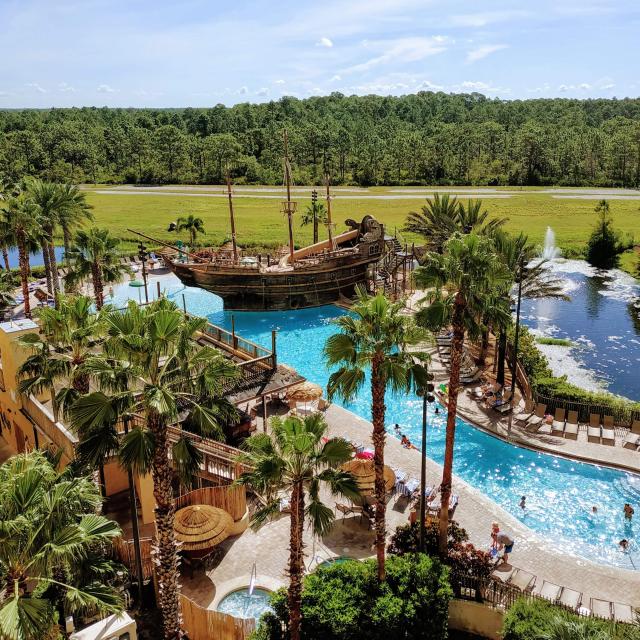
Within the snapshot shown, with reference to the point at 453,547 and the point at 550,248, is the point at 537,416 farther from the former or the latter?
the point at 550,248

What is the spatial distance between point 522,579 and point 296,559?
8.74 m

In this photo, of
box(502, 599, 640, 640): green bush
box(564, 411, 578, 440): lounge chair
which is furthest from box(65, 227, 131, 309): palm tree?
box(502, 599, 640, 640): green bush

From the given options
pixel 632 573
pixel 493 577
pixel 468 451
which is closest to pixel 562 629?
pixel 493 577

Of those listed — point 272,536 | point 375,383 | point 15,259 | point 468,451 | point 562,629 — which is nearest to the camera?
point 562,629

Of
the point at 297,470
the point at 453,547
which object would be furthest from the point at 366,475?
the point at 297,470

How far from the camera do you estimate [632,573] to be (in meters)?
21.0

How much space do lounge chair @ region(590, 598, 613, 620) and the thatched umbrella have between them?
11476 millimetres

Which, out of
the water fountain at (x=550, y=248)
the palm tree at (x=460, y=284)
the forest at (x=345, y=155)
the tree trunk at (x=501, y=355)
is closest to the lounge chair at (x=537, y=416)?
the tree trunk at (x=501, y=355)

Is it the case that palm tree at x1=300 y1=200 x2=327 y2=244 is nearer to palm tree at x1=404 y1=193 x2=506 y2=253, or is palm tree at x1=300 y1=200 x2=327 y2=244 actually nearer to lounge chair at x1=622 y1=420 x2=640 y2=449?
palm tree at x1=404 y1=193 x2=506 y2=253

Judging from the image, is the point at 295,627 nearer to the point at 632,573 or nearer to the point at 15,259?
the point at 632,573

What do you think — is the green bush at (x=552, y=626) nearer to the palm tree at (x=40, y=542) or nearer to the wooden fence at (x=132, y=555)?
the palm tree at (x=40, y=542)

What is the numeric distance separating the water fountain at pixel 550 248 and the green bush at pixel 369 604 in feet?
187

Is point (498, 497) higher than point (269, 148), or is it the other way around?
point (269, 148)

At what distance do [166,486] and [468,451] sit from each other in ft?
61.6
